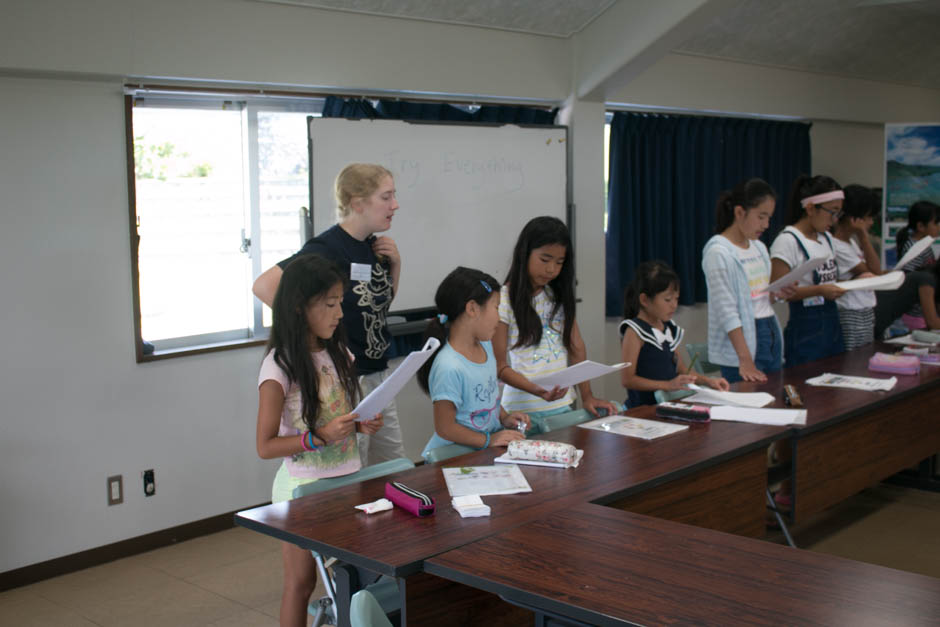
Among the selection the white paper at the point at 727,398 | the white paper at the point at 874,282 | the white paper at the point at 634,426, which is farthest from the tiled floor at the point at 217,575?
the white paper at the point at 634,426

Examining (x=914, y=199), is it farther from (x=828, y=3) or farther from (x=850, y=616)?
(x=850, y=616)

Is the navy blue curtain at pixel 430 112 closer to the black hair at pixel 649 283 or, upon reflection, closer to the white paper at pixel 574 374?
the black hair at pixel 649 283

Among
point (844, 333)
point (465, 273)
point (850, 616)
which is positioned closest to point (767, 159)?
point (844, 333)

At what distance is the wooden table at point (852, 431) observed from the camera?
318 cm

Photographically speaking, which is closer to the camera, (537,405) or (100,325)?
(537,405)

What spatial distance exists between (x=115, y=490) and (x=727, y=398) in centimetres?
261

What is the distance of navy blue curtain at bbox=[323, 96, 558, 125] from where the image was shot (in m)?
4.45

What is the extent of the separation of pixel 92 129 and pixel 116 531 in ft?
5.69

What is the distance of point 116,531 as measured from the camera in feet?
12.6

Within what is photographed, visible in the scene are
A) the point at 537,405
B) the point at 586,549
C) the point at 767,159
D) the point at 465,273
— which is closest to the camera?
the point at 586,549

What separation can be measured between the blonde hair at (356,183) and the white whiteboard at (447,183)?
1152mm

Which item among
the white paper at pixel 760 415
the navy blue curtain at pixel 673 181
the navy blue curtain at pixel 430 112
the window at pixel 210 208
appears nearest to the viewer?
the white paper at pixel 760 415

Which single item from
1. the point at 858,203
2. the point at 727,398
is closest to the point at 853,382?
the point at 727,398

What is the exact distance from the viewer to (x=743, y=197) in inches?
149
